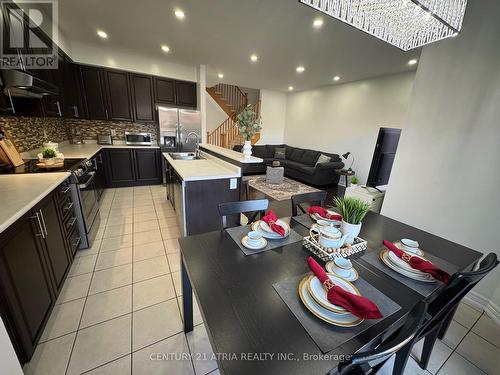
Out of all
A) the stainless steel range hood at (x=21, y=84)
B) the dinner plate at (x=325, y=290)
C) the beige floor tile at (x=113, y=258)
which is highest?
the stainless steel range hood at (x=21, y=84)

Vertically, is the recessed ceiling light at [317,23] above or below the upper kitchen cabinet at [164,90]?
above

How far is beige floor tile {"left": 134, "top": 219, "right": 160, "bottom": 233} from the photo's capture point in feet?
9.18

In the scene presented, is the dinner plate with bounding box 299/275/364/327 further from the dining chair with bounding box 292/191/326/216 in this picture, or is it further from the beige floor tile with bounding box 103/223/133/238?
the beige floor tile with bounding box 103/223/133/238

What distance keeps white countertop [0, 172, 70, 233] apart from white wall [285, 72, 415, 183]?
18.7ft

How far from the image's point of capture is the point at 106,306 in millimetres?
1616

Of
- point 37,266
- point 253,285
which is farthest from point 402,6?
point 37,266

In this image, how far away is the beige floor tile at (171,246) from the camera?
7.71 feet

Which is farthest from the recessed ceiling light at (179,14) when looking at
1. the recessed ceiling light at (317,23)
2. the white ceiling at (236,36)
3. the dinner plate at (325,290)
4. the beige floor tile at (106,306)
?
the dinner plate at (325,290)

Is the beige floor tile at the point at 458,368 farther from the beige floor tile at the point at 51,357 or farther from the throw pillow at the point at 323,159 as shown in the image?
the throw pillow at the point at 323,159

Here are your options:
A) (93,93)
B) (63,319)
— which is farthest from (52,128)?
(63,319)

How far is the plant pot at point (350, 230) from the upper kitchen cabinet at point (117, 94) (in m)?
4.96

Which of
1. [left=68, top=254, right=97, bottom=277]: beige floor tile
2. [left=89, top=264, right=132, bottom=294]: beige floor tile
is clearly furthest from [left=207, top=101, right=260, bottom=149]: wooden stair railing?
[left=89, top=264, right=132, bottom=294]: beige floor tile

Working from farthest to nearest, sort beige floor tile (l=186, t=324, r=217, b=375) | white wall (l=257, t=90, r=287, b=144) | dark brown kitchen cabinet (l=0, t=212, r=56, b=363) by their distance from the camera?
white wall (l=257, t=90, r=287, b=144) < beige floor tile (l=186, t=324, r=217, b=375) < dark brown kitchen cabinet (l=0, t=212, r=56, b=363)

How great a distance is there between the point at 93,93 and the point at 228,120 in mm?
4230
